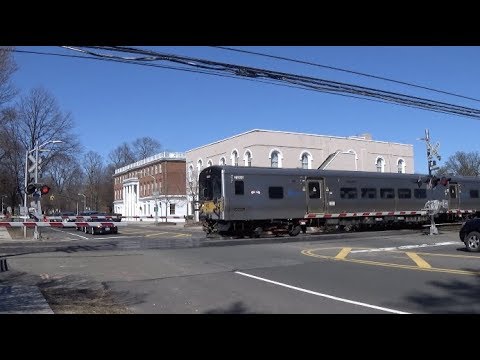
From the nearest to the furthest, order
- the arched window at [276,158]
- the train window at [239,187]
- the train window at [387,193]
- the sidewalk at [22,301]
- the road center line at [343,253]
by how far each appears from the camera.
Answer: the sidewalk at [22,301] → the road center line at [343,253] → the train window at [239,187] → the train window at [387,193] → the arched window at [276,158]

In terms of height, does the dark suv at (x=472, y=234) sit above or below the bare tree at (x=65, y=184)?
below

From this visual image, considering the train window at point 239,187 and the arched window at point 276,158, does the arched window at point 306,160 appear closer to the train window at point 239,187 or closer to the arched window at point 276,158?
the arched window at point 276,158

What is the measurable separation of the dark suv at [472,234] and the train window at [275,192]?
10399 millimetres

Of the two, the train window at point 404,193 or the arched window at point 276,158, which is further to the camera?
the arched window at point 276,158

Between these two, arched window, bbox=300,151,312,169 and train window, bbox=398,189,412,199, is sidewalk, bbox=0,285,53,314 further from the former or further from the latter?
arched window, bbox=300,151,312,169

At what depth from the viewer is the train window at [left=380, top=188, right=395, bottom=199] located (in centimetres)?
2983

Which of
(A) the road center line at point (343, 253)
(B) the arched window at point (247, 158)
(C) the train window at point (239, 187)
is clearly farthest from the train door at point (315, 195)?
(B) the arched window at point (247, 158)

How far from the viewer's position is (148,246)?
846 inches

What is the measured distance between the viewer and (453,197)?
3359 centimetres

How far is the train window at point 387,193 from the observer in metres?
29.8
